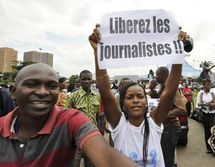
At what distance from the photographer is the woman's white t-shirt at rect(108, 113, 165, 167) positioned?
8.59ft

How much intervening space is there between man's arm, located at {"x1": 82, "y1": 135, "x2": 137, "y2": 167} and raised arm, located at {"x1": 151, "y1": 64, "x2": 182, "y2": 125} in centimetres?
136

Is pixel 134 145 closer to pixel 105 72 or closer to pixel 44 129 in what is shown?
pixel 105 72

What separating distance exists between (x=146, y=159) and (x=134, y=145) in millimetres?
148

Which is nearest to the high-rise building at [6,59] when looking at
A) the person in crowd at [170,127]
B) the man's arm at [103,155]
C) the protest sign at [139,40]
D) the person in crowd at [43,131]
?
the person in crowd at [170,127]

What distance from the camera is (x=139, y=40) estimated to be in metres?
2.93

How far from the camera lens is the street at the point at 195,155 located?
6762 mm

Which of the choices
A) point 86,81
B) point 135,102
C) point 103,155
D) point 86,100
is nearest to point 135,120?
point 135,102

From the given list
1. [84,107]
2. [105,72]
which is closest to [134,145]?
[105,72]

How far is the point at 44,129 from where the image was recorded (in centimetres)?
175

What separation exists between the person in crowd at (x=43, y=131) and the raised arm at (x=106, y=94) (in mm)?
1015

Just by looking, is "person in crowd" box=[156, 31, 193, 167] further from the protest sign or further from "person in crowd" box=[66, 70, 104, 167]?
the protest sign

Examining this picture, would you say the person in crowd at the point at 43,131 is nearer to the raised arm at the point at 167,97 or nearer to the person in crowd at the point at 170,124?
the raised arm at the point at 167,97

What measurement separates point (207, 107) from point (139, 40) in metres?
5.62

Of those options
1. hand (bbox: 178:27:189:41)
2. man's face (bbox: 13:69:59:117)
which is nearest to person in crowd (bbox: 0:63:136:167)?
man's face (bbox: 13:69:59:117)
